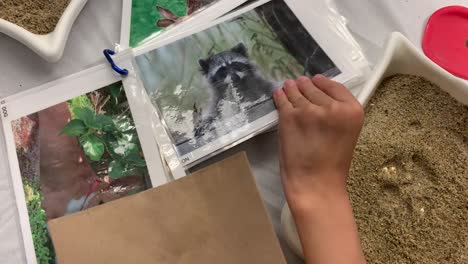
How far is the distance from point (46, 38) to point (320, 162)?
36 centimetres

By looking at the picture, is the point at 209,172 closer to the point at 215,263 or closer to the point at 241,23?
the point at 215,263

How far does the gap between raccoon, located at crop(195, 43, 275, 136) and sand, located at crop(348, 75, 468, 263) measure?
133 millimetres

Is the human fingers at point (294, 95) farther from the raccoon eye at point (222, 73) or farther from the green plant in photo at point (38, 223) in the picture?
the green plant in photo at point (38, 223)

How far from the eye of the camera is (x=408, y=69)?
0.57 m

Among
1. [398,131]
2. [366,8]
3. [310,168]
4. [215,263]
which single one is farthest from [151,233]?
[366,8]

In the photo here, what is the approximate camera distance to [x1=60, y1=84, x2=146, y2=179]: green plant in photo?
0.57 meters

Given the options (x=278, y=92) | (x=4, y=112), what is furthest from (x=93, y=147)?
(x=278, y=92)

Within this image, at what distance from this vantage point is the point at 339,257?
0.47m

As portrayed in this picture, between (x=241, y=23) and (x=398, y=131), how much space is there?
0.24 m

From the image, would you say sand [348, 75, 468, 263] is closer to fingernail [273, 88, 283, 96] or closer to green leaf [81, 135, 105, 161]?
fingernail [273, 88, 283, 96]

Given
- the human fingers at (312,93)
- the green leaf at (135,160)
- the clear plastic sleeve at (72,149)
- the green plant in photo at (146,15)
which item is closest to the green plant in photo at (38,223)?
the clear plastic sleeve at (72,149)

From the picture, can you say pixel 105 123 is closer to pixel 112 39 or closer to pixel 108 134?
pixel 108 134

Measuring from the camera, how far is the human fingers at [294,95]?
1.81 ft

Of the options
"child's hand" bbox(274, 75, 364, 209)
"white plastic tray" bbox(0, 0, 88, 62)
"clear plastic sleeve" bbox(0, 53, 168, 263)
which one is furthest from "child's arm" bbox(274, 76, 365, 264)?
"white plastic tray" bbox(0, 0, 88, 62)
